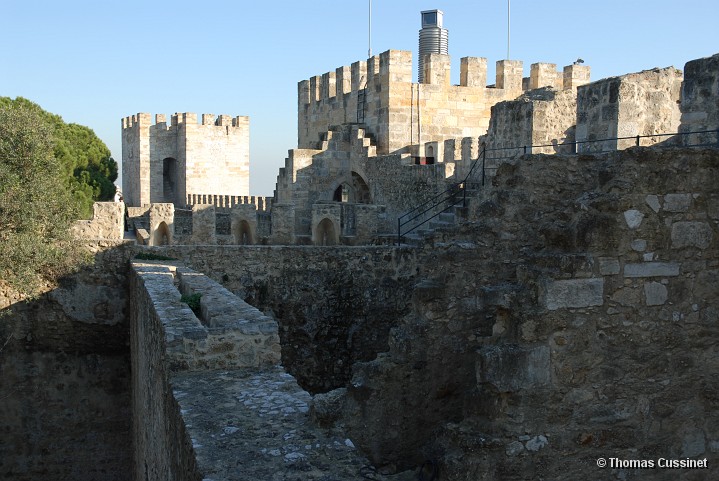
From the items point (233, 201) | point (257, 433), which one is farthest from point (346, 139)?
point (257, 433)

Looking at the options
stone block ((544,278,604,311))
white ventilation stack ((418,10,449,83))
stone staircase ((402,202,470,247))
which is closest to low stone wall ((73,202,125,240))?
stone staircase ((402,202,470,247))

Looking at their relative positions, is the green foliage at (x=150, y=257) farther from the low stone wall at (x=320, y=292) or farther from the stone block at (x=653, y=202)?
the stone block at (x=653, y=202)

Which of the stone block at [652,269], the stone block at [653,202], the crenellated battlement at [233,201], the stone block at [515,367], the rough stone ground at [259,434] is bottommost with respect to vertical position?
the rough stone ground at [259,434]

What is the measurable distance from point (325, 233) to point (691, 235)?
13.4 metres

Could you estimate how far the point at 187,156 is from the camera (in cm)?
3803

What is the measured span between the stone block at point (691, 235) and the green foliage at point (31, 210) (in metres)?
9.79

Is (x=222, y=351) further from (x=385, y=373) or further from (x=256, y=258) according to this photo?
(x=256, y=258)

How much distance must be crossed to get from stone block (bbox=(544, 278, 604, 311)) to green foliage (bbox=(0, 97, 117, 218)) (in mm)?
28727

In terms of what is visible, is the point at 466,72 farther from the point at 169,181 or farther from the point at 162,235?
the point at 169,181

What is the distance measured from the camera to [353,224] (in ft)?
55.7

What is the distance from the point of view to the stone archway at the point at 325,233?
A: 17406 mm

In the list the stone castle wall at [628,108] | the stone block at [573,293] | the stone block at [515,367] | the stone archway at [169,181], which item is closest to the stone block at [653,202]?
the stone block at [573,293]

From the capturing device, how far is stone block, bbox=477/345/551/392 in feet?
14.4

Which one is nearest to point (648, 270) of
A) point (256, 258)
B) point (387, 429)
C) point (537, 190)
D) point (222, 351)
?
point (537, 190)
